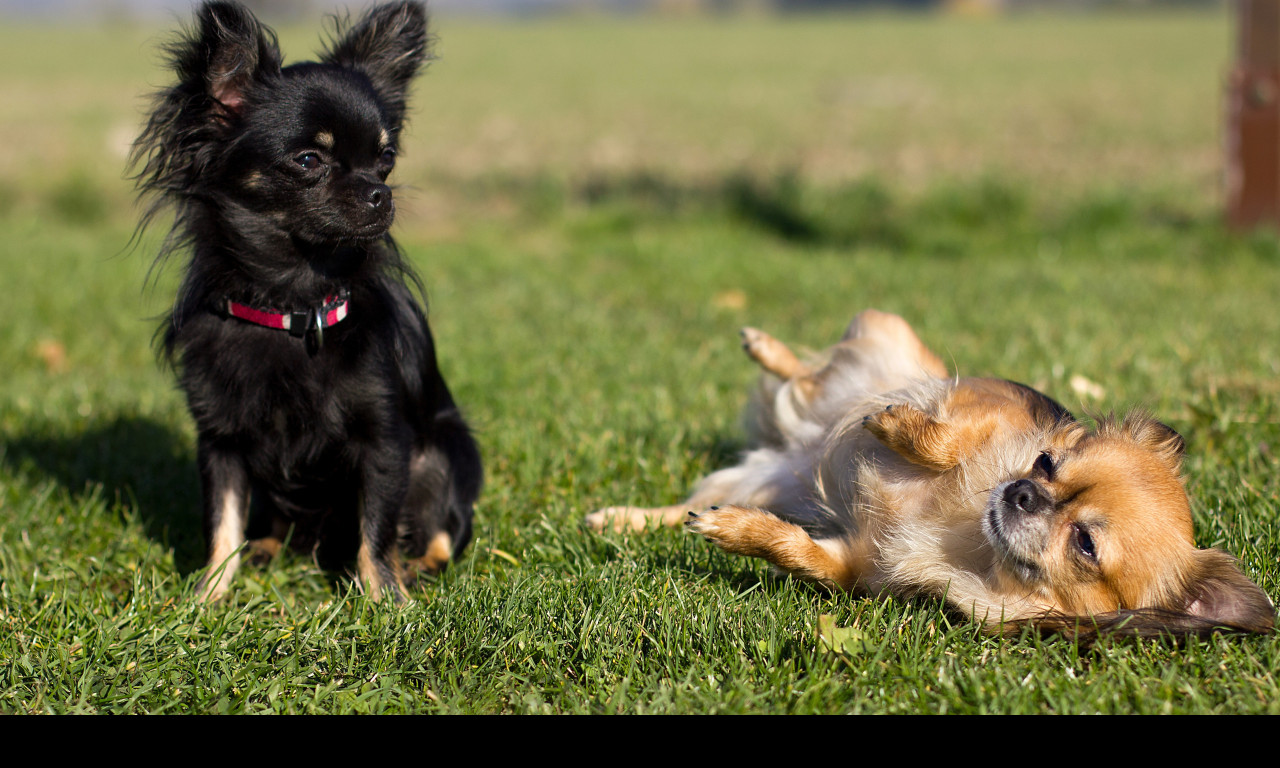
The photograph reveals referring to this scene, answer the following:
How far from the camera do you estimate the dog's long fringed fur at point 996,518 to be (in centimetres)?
250

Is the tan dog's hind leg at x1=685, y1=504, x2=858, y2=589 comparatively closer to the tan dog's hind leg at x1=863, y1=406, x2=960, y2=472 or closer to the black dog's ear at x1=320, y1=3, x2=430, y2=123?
the tan dog's hind leg at x1=863, y1=406, x2=960, y2=472

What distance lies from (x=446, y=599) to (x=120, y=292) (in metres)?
5.36

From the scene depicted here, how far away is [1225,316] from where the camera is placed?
584 cm

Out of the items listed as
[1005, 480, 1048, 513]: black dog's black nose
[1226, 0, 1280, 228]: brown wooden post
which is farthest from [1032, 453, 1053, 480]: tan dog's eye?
[1226, 0, 1280, 228]: brown wooden post

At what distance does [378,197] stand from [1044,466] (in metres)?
2.09

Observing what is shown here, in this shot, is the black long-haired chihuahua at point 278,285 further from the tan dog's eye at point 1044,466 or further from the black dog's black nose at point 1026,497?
the tan dog's eye at point 1044,466

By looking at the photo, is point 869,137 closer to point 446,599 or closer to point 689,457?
point 689,457

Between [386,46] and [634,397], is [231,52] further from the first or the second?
[634,397]

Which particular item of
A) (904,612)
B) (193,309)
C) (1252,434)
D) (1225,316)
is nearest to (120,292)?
(193,309)

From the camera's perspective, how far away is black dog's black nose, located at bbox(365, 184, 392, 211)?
292cm

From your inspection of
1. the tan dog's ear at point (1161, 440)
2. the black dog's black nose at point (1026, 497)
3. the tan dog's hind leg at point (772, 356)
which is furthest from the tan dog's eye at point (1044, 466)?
the tan dog's hind leg at point (772, 356)

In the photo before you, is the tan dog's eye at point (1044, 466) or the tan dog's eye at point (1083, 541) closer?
the tan dog's eye at point (1083, 541)

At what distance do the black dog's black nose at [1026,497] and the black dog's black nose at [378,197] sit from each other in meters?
1.98

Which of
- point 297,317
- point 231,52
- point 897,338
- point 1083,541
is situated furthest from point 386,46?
point 1083,541
